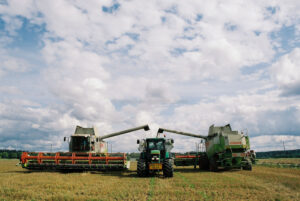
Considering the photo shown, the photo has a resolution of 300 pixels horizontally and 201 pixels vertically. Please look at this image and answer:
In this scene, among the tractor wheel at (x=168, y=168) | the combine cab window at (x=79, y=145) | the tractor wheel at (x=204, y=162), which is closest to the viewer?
the tractor wheel at (x=168, y=168)

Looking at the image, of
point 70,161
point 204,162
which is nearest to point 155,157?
point 70,161

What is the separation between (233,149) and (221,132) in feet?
6.78

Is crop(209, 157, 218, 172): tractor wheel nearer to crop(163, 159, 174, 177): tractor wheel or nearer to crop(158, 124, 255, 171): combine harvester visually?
crop(158, 124, 255, 171): combine harvester

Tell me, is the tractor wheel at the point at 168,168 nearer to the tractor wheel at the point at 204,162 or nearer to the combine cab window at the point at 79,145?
the combine cab window at the point at 79,145

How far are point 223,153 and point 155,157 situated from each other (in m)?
8.19

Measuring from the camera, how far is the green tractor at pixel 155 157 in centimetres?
1623

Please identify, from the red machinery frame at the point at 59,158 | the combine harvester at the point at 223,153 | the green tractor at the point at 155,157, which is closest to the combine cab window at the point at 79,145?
the red machinery frame at the point at 59,158

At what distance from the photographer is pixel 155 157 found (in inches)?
656

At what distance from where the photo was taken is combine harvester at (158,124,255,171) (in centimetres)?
2178

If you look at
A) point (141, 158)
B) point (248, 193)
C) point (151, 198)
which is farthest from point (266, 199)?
point (141, 158)

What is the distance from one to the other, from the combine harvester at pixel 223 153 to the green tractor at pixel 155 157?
20.9 ft

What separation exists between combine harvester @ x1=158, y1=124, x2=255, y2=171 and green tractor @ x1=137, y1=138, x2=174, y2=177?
6.36m

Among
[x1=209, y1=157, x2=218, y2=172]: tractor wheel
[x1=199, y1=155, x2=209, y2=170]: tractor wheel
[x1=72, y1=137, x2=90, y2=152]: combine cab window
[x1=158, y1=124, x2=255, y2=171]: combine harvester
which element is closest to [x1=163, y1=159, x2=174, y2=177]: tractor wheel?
[x1=158, y1=124, x2=255, y2=171]: combine harvester

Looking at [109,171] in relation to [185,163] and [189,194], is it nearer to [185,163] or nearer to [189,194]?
[185,163]
